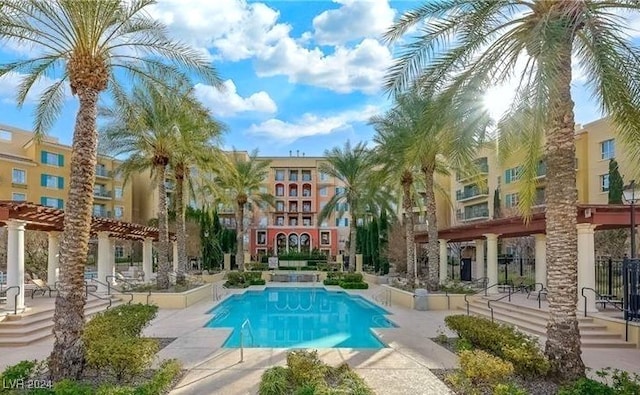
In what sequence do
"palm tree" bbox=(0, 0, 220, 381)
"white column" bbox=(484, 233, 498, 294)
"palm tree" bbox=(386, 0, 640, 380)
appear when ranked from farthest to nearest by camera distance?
"white column" bbox=(484, 233, 498, 294) → "palm tree" bbox=(0, 0, 220, 381) → "palm tree" bbox=(386, 0, 640, 380)

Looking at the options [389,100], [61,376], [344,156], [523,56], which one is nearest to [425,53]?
[389,100]

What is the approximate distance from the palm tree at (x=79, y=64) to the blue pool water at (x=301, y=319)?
455 cm

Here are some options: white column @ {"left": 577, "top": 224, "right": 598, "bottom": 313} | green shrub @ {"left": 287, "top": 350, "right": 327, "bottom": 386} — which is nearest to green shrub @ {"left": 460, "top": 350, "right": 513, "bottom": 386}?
green shrub @ {"left": 287, "top": 350, "right": 327, "bottom": 386}

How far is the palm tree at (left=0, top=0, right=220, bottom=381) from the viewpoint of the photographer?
8648 millimetres

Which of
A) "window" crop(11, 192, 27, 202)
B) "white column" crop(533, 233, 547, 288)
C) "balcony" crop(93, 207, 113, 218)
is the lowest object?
"white column" crop(533, 233, 547, 288)

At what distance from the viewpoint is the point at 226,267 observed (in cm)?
4412

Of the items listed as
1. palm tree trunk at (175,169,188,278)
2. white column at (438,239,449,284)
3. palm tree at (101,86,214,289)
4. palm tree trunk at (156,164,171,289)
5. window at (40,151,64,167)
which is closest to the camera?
palm tree at (101,86,214,289)

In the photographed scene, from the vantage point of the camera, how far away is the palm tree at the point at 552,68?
8094mm

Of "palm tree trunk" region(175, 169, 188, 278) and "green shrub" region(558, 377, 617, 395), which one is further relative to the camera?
"palm tree trunk" region(175, 169, 188, 278)

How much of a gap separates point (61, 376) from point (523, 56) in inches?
414

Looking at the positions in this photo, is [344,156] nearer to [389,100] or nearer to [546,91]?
[389,100]

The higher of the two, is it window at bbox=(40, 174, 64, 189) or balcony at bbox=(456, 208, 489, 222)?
window at bbox=(40, 174, 64, 189)

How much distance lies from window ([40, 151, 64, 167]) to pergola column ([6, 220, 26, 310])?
3705 cm

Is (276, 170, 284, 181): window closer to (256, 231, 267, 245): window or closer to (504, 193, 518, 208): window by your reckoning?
(256, 231, 267, 245): window
